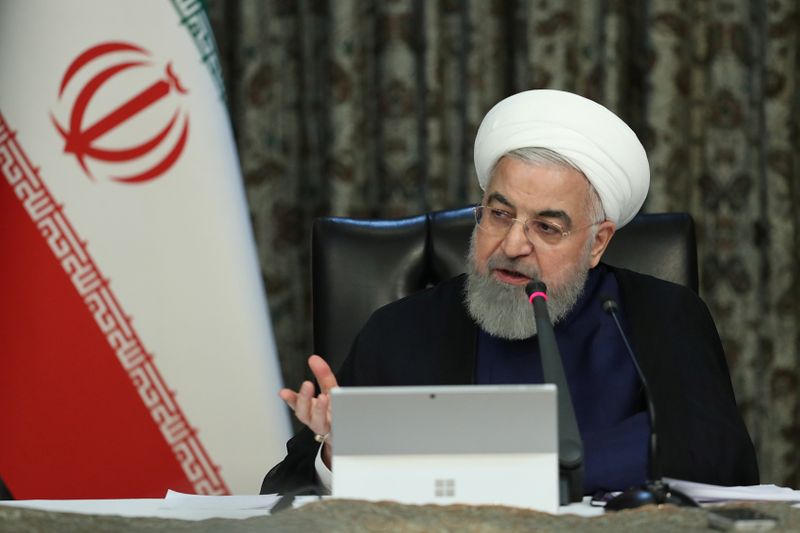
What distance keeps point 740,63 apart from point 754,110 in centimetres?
15

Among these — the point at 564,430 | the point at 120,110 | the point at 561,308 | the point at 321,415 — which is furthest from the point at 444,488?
the point at 120,110

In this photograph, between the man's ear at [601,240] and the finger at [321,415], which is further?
the man's ear at [601,240]

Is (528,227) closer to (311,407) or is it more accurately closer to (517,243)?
(517,243)

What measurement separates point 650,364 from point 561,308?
22 centimetres

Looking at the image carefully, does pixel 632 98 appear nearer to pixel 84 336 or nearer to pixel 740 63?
pixel 740 63

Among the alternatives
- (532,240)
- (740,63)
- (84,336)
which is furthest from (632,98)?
(84,336)

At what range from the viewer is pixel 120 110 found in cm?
269

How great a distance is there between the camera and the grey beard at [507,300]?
224 centimetres

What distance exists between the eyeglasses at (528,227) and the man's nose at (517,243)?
0.5 inches

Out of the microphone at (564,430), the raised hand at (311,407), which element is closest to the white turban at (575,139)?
the microphone at (564,430)

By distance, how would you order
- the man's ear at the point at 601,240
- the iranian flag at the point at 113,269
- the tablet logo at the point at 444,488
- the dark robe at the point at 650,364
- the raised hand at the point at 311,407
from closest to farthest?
the tablet logo at the point at 444,488 < the raised hand at the point at 311,407 < the dark robe at the point at 650,364 < the man's ear at the point at 601,240 < the iranian flag at the point at 113,269

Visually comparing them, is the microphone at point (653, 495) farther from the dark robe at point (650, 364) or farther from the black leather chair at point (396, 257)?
the black leather chair at point (396, 257)

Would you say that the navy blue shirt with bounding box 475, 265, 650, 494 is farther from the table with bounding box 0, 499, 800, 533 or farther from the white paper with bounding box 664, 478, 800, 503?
the table with bounding box 0, 499, 800, 533

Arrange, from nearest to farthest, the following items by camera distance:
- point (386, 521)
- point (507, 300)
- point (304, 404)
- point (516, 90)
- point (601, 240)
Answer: point (386, 521) < point (304, 404) < point (507, 300) < point (601, 240) < point (516, 90)
